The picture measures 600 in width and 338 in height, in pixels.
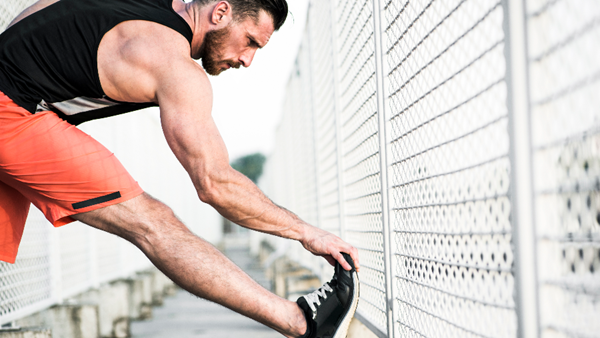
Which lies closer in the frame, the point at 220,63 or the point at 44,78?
the point at 44,78

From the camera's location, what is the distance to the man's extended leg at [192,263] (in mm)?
1913

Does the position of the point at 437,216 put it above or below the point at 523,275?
above

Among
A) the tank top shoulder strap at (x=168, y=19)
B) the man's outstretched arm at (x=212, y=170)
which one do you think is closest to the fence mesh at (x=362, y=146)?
the man's outstretched arm at (x=212, y=170)

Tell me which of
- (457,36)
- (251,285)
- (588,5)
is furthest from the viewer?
(251,285)

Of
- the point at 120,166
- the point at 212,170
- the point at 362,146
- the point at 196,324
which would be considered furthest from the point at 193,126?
the point at 196,324

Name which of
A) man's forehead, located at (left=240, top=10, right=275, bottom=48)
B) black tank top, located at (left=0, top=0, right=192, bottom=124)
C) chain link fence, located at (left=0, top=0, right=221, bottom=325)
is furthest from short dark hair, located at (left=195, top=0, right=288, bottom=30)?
A: chain link fence, located at (left=0, top=0, right=221, bottom=325)

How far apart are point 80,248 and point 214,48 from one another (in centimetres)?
373

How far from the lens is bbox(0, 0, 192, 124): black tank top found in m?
1.98

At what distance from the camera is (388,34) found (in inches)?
78.0

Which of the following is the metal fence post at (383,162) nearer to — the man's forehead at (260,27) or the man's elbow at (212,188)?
the man's forehead at (260,27)

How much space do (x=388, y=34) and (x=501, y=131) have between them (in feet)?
3.21

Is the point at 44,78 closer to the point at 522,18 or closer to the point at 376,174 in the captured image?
the point at 376,174

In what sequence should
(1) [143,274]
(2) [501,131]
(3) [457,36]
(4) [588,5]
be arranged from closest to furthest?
(4) [588,5] → (2) [501,131] → (3) [457,36] → (1) [143,274]

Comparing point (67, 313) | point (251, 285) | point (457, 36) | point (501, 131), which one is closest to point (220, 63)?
point (251, 285)
